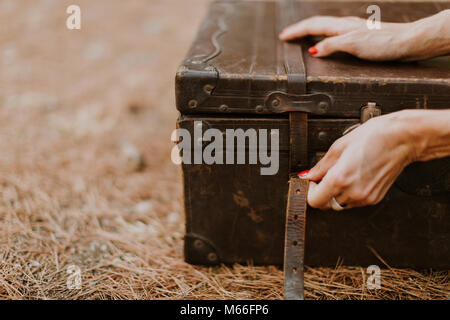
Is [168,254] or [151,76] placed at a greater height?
[151,76]

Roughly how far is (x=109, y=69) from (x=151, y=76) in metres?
0.30

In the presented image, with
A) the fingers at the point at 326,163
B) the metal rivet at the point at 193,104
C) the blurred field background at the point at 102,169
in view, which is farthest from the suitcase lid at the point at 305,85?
the blurred field background at the point at 102,169

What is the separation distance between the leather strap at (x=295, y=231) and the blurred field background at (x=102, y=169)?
0.18m

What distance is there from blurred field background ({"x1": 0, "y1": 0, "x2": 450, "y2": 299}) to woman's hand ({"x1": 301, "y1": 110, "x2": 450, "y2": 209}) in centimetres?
39

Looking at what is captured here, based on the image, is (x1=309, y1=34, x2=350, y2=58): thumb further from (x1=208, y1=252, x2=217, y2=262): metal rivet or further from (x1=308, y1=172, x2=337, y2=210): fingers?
(x1=208, y1=252, x2=217, y2=262): metal rivet

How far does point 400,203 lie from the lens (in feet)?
4.21

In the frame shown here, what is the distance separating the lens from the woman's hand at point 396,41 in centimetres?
124

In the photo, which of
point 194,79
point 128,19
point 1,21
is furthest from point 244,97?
point 1,21

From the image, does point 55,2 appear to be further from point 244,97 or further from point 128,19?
point 244,97
